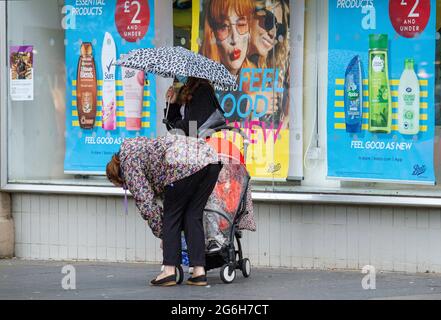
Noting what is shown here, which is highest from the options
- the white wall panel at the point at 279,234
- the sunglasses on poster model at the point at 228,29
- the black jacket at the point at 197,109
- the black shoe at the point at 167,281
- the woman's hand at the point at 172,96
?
the sunglasses on poster model at the point at 228,29

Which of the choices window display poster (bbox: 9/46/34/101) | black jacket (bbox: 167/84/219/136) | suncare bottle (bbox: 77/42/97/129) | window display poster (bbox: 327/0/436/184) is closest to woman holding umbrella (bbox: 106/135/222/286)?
black jacket (bbox: 167/84/219/136)

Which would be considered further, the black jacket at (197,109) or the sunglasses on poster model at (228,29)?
the sunglasses on poster model at (228,29)

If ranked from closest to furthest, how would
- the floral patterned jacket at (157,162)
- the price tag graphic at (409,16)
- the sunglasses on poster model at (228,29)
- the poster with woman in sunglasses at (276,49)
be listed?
the floral patterned jacket at (157,162) < the price tag graphic at (409,16) < the poster with woman in sunglasses at (276,49) < the sunglasses on poster model at (228,29)

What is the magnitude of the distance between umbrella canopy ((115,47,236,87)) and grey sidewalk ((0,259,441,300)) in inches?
70.5

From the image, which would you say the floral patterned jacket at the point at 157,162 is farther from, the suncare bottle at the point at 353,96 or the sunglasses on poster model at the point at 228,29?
the sunglasses on poster model at the point at 228,29

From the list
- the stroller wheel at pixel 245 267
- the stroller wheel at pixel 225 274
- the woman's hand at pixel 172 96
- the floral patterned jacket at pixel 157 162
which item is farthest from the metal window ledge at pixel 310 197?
the woman's hand at pixel 172 96

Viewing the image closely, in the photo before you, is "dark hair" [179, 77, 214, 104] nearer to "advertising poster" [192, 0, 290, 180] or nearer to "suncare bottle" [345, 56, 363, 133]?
"advertising poster" [192, 0, 290, 180]

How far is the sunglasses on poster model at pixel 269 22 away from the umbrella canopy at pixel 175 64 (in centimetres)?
178

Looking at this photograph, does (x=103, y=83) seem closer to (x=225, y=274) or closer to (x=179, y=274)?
(x=179, y=274)

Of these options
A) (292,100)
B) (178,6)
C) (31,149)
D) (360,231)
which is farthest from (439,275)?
(31,149)

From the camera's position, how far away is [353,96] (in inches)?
419

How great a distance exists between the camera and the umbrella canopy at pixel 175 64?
352 inches

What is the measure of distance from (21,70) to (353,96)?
3676mm
